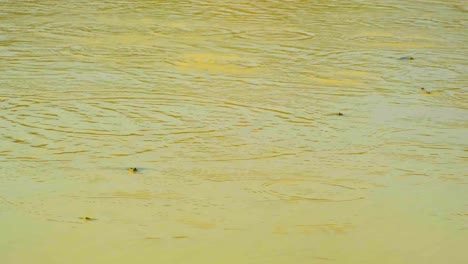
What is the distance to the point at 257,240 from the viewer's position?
8.91 ft

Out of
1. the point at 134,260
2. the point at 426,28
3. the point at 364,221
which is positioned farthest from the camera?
the point at 426,28

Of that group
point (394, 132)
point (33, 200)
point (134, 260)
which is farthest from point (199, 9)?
point (134, 260)

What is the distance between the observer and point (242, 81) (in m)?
4.28

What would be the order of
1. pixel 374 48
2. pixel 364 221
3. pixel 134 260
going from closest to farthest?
pixel 134 260 < pixel 364 221 < pixel 374 48

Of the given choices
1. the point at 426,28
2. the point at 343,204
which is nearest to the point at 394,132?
the point at 343,204

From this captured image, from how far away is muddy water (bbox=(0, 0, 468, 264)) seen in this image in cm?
274

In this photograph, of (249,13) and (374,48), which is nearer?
(374,48)

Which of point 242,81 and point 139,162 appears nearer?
point 139,162

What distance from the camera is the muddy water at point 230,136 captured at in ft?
9.00

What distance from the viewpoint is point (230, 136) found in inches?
141

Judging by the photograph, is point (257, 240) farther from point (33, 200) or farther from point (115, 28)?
point (115, 28)

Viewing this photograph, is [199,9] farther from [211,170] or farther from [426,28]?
[211,170]

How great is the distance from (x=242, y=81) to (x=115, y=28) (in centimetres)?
123

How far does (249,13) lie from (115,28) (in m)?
0.99
